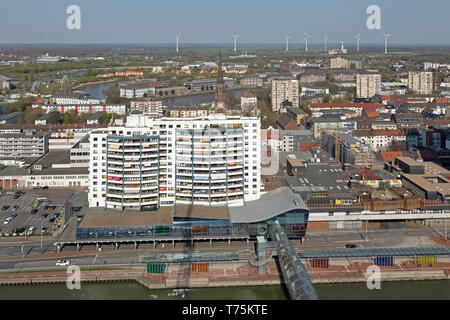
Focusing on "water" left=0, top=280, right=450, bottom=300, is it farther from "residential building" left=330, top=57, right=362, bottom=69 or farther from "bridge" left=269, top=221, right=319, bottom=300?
"residential building" left=330, top=57, right=362, bottom=69

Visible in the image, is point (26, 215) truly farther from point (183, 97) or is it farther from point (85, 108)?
point (183, 97)

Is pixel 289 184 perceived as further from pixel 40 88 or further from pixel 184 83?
pixel 184 83

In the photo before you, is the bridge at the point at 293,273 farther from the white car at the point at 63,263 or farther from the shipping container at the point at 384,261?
the white car at the point at 63,263

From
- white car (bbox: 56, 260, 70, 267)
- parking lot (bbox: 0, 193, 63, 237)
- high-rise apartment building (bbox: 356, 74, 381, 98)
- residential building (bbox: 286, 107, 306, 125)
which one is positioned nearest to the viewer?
white car (bbox: 56, 260, 70, 267)

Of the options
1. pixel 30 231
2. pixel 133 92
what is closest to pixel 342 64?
pixel 133 92

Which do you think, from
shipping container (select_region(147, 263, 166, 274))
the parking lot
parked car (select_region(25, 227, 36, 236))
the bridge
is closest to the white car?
shipping container (select_region(147, 263, 166, 274))

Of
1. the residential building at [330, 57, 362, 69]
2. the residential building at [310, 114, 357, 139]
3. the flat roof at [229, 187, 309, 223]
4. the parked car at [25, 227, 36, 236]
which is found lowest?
the parked car at [25, 227, 36, 236]

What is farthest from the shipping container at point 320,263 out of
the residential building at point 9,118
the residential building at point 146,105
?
the residential building at point 146,105
